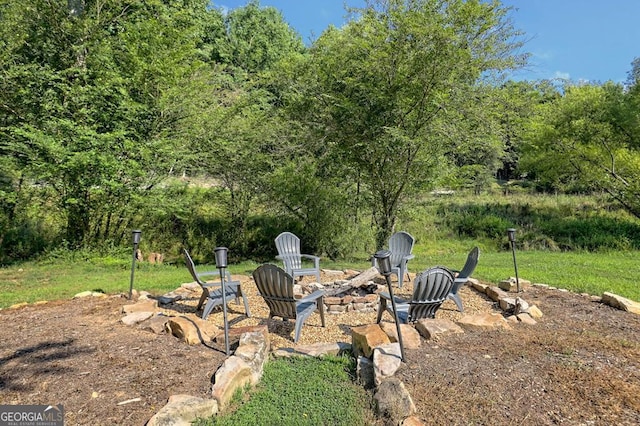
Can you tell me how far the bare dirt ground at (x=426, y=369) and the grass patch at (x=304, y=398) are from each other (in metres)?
0.33

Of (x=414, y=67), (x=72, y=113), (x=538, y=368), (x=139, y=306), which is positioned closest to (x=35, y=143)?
(x=72, y=113)

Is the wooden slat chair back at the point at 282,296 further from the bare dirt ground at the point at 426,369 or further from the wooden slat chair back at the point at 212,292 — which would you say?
the wooden slat chair back at the point at 212,292

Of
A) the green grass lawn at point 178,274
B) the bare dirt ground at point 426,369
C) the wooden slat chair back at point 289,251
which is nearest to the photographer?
the bare dirt ground at point 426,369

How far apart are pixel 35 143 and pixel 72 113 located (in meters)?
1.28

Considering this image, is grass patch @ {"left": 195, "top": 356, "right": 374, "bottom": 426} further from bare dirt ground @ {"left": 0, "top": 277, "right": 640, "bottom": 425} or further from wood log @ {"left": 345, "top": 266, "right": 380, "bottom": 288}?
wood log @ {"left": 345, "top": 266, "right": 380, "bottom": 288}

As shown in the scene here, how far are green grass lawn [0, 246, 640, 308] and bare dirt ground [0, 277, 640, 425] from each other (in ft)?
5.14

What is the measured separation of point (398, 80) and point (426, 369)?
19.8 feet

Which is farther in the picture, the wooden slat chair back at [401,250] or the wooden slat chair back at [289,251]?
the wooden slat chair back at [289,251]

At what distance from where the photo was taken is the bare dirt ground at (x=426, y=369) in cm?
233

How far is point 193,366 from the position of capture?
2.86 meters

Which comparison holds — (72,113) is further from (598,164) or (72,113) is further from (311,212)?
(598,164)

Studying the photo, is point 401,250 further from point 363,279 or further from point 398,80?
point 398,80

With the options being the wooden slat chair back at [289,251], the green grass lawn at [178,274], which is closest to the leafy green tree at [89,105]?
the green grass lawn at [178,274]

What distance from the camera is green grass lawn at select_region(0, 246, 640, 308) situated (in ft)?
18.4
